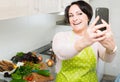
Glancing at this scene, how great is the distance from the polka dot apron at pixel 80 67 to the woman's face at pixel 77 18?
15 cm

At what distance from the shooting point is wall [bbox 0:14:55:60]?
1793mm

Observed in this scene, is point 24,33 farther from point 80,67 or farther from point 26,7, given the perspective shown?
point 80,67

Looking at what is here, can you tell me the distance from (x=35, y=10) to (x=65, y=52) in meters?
0.61

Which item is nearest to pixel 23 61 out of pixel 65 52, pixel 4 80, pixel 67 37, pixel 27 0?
pixel 4 80

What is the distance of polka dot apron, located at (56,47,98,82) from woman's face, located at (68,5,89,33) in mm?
146

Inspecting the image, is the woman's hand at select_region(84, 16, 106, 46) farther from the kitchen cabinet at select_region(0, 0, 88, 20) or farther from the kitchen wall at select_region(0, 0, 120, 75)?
the kitchen wall at select_region(0, 0, 120, 75)

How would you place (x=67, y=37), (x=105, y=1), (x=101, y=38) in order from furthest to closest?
(x=105, y=1), (x=67, y=37), (x=101, y=38)

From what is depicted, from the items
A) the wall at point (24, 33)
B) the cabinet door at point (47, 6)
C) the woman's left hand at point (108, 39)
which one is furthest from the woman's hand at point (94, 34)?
the wall at point (24, 33)

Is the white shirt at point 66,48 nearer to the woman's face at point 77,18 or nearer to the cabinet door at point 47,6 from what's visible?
the woman's face at point 77,18

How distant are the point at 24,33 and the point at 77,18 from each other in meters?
1.04

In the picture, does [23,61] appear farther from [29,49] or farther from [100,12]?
[100,12]

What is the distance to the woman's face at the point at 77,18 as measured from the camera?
1127 mm

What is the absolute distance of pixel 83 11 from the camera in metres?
1.16

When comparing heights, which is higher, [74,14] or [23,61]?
[74,14]
